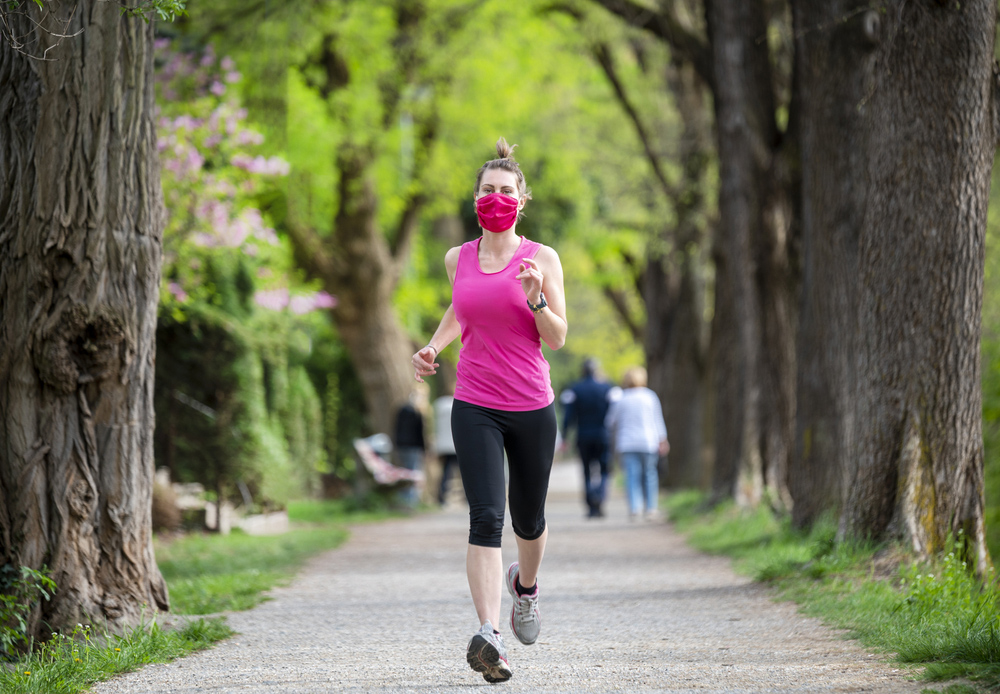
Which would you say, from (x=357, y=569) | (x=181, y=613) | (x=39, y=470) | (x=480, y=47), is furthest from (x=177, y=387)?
(x=480, y=47)

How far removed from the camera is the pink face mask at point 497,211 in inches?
194

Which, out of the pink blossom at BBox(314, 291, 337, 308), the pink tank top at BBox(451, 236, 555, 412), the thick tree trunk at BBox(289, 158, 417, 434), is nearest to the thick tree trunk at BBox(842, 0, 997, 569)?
the pink tank top at BBox(451, 236, 555, 412)

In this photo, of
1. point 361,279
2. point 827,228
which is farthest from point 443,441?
point 827,228

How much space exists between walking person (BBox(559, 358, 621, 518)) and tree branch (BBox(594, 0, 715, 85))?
14.4ft

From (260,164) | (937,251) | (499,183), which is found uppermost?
(260,164)

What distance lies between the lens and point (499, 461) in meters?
4.87

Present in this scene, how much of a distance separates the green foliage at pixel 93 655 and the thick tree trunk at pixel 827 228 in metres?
4.89

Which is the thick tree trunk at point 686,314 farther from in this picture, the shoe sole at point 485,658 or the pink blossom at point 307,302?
the shoe sole at point 485,658

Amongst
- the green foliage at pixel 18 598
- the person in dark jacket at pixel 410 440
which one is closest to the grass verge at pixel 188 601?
the green foliage at pixel 18 598

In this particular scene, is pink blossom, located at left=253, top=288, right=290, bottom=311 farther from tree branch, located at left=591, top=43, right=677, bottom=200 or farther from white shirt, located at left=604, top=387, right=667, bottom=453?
tree branch, located at left=591, top=43, right=677, bottom=200

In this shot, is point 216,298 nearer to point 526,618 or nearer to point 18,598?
point 18,598

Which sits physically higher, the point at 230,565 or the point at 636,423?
the point at 636,423

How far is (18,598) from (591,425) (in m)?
10.3

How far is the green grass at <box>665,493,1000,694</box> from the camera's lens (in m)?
4.86
